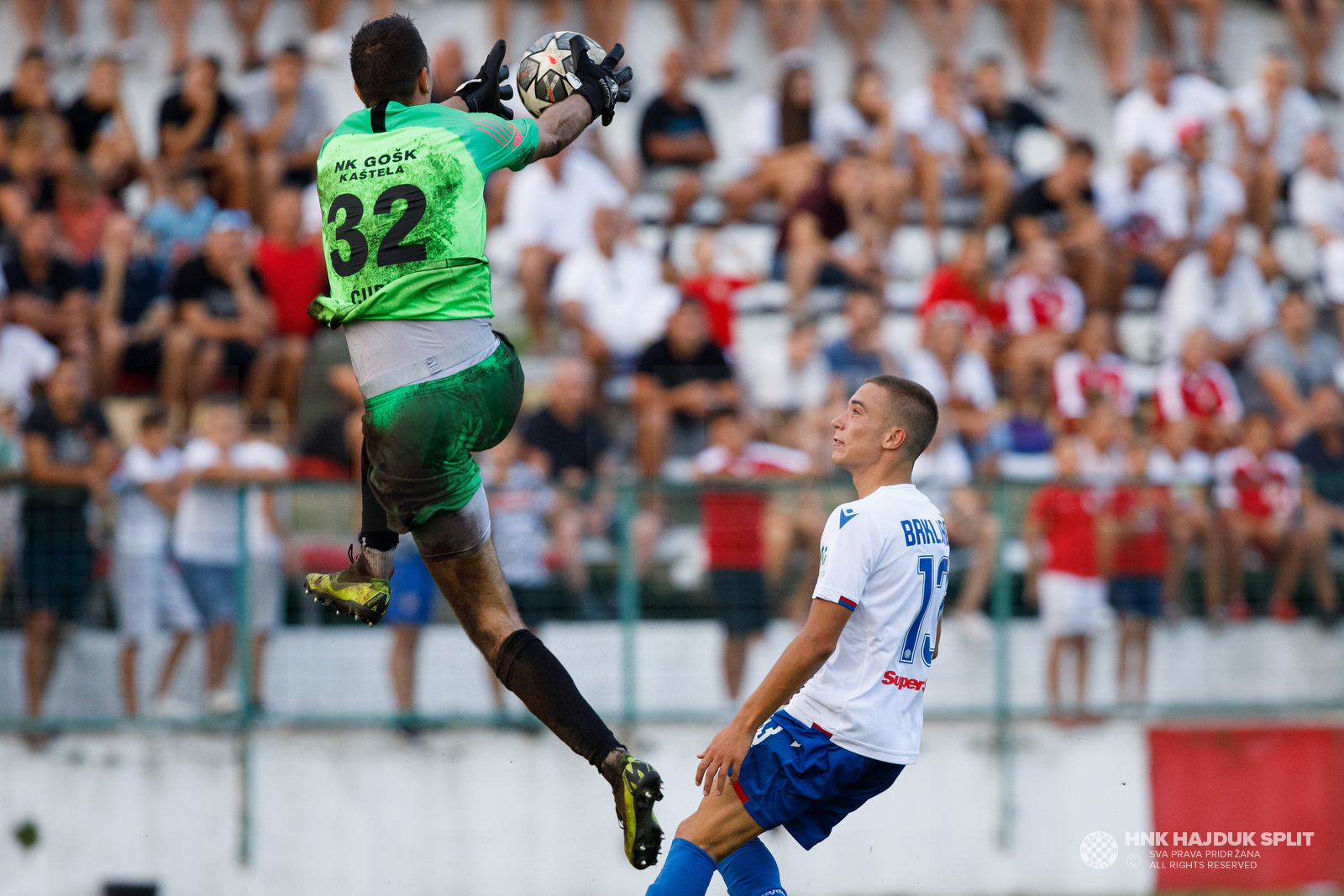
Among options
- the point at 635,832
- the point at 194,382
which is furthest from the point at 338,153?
the point at 194,382

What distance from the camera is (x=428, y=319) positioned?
488cm

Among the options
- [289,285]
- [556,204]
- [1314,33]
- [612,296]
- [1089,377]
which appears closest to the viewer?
[289,285]

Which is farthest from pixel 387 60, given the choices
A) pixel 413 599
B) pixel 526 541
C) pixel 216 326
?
pixel 216 326

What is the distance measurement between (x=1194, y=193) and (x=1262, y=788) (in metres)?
6.06

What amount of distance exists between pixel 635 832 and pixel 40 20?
12.2 meters

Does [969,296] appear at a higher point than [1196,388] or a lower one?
higher

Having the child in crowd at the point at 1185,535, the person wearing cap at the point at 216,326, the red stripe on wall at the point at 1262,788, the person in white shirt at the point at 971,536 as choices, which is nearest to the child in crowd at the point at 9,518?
the person wearing cap at the point at 216,326

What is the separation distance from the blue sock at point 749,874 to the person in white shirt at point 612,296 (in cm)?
614

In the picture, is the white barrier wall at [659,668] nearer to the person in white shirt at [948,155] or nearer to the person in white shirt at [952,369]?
the person in white shirt at [952,369]

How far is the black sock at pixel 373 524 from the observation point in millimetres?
5145

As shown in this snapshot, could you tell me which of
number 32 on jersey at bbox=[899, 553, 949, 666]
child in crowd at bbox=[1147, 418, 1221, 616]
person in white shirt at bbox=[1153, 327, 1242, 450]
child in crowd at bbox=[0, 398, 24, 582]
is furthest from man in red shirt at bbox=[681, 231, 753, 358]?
number 32 on jersey at bbox=[899, 553, 949, 666]

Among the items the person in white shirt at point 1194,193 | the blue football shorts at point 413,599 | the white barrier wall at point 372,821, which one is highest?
the person in white shirt at point 1194,193

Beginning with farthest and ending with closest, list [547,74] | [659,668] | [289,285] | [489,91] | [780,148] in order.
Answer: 1. [780,148]
2. [289,285]
3. [659,668]
4. [547,74]
5. [489,91]

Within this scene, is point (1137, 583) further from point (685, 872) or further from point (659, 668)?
point (685, 872)
